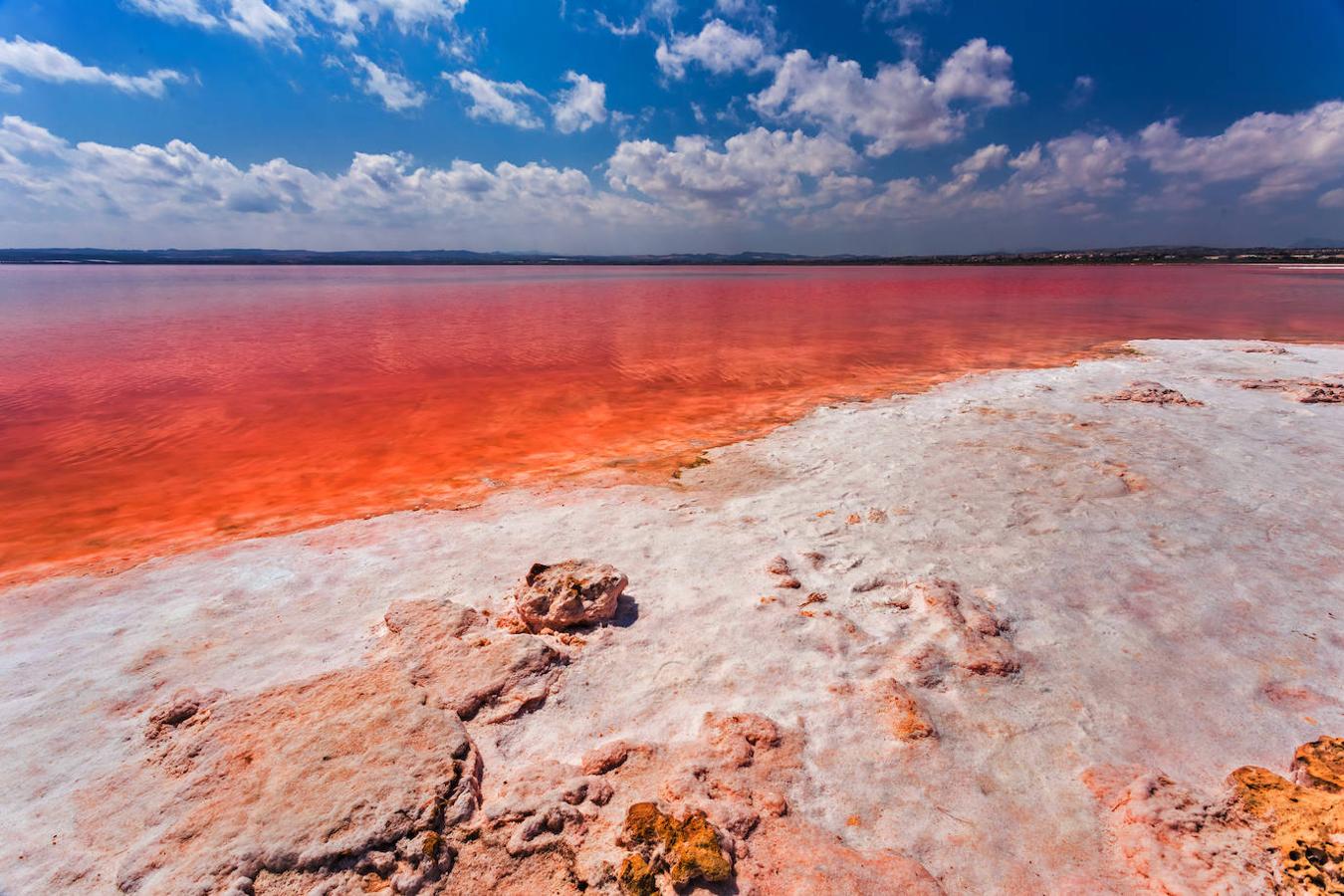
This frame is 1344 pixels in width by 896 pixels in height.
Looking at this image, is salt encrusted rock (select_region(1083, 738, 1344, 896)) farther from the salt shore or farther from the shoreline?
the shoreline

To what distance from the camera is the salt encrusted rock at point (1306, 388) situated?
841 cm

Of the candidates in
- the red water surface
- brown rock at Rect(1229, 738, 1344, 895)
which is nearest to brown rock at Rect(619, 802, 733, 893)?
brown rock at Rect(1229, 738, 1344, 895)

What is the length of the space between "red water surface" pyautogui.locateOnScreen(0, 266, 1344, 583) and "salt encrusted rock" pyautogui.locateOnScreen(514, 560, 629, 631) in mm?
2538

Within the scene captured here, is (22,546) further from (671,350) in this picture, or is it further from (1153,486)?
(671,350)

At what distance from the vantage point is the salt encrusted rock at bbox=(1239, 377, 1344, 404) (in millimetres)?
8406

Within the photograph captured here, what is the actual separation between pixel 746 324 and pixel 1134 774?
68.0ft

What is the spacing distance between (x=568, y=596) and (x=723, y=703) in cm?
126

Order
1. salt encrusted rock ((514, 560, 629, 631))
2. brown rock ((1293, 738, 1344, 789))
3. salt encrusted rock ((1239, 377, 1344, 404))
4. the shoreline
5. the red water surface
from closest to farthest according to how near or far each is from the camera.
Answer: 1. brown rock ((1293, 738, 1344, 789))
2. salt encrusted rock ((514, 560, 629, 631))
3. the shoreline
4. the red water surface
5. salt encrusted rock ((1239, 377, 1344, 404))

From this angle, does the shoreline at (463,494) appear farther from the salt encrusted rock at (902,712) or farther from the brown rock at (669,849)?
the brown rock at (669,849)

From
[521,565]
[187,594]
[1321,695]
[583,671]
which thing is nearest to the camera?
[1321,695]

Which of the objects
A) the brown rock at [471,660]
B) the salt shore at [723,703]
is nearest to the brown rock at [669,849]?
the salt shore at [723,703]

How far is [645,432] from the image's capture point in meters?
8.78

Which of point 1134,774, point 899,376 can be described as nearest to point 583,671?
point 1134,774

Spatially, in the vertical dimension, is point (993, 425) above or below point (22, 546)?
above
